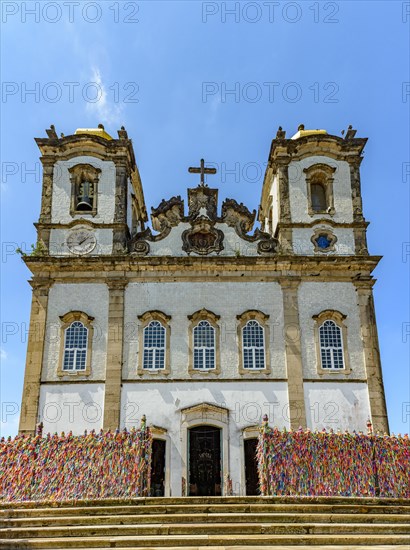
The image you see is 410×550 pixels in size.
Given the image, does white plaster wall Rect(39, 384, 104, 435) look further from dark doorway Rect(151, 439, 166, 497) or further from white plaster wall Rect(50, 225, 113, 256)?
white plaster wall Rect(50, 225, 113, 256)

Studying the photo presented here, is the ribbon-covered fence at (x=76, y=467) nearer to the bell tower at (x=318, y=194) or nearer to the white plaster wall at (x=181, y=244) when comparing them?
the white plaster wall at (x=181, y=244)

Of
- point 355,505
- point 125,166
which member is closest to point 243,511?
point 355,505

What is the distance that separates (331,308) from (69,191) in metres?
11.1

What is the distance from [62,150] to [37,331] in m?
7.60

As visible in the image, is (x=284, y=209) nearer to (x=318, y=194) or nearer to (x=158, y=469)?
(x=318, y=194)

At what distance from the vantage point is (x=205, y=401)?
2100cm

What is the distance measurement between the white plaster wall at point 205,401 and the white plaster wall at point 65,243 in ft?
17.7

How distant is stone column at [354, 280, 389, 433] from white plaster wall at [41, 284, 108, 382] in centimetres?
917

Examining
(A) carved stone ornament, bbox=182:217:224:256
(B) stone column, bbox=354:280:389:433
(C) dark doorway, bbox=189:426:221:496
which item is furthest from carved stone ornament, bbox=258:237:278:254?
(C) dark doorway, bbox=189:426:221:496

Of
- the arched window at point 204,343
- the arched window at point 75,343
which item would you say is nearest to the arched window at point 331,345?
the arched window at point 204,343

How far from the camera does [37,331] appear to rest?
2198cm

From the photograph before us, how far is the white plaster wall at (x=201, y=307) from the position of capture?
70.9 feet

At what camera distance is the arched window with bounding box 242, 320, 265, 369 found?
21.7 meters

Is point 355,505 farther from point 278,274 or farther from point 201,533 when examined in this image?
point 278,274
